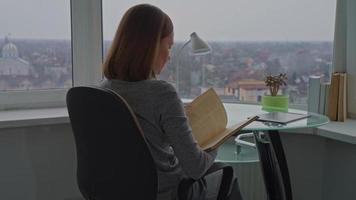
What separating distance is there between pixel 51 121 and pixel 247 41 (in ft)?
3.71

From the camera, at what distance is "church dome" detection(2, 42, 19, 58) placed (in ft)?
7.34

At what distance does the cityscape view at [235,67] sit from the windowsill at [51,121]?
0.63 ft

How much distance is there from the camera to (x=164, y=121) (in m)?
Result: 1.30

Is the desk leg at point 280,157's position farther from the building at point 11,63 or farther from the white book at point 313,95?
the building at point 11,63

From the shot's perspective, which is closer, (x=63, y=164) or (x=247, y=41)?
(x=63, y=164)

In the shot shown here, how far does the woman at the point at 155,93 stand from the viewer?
129cm

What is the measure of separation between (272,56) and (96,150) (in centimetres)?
143

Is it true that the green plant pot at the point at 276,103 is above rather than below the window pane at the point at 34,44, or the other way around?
below

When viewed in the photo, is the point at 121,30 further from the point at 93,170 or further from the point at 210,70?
the point at 210,70

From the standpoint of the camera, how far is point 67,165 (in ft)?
7.12

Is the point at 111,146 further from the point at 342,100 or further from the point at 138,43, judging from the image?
the point at 342,100

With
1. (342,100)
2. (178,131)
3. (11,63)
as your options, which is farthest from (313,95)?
(11,63)

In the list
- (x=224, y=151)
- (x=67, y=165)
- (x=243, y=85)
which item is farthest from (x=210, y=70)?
(x=67, y=165)

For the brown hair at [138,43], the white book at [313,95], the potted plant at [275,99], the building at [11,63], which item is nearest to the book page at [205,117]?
the brown hair at [138,43]
